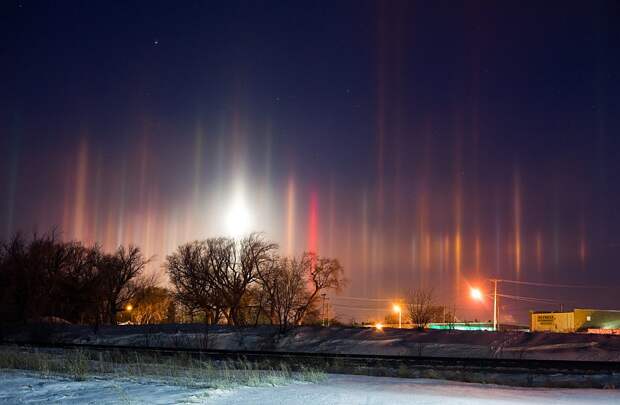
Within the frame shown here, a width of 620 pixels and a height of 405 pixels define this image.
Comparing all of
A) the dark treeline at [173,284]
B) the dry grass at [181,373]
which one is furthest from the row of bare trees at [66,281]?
the dry grass at [181,373]

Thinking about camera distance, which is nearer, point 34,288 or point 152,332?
point 152,332

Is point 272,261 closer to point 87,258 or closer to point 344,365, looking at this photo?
point 87,258

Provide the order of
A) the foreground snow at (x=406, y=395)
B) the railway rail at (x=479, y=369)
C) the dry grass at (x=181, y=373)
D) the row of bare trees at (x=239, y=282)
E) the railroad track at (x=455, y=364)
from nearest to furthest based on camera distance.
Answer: the foreground snow at (x=406, y=395) → the dry grass at (x=181, y=373) → the railway rail at (x=479, y=369) → the railroad track at (x=455, y=364) → the row of bare trees at (x=239, y=282)

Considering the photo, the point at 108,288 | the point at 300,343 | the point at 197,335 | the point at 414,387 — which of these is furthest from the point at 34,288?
the point at 414,387

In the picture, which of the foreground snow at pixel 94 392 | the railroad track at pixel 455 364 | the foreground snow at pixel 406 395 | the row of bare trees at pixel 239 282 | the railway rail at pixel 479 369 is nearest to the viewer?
the foreground snow at pixel 406 395

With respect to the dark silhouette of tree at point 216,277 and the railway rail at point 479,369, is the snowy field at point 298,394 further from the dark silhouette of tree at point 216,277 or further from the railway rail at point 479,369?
the dark silhouette of tree at point 216,277

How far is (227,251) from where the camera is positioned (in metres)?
71.5

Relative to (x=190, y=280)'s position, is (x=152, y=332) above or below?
below

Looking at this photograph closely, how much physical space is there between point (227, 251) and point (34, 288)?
68.3 ft

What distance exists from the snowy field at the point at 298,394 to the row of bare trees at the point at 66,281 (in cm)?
5595

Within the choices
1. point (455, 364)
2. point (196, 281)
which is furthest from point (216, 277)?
point (455, 364)

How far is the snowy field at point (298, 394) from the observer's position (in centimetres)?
1321

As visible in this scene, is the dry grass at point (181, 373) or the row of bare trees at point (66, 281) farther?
the row of bare trees at point (66, 281)

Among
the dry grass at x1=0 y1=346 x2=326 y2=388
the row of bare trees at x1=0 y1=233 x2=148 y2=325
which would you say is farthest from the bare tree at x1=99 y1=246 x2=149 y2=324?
the dry grass at x1=0 y1=346 x2=326 y2=388
